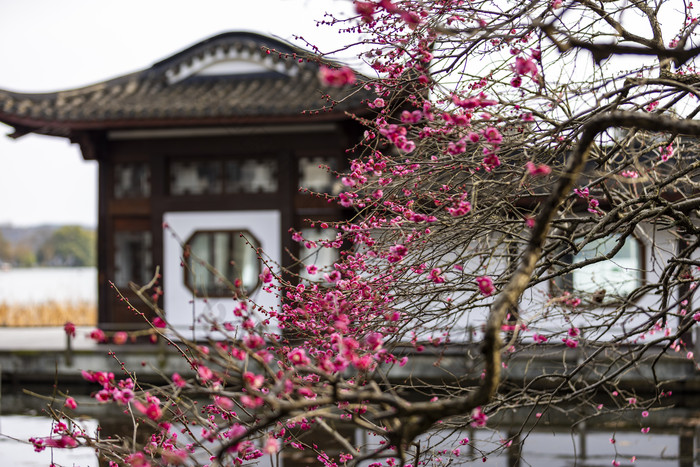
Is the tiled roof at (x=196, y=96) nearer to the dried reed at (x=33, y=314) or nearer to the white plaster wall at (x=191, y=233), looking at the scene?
the white plaster wall at (x=191, y=233)

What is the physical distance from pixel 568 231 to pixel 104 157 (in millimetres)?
10556

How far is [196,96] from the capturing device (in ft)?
40.7

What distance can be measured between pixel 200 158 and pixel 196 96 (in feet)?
3.36

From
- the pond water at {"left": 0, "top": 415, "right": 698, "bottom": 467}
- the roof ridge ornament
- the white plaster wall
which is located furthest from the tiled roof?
the pond water at {"left": 0, "top": 415, "right": 698, "bottom": 467}

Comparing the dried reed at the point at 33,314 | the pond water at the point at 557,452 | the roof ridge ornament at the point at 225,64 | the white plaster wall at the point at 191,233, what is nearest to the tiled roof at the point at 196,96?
the roof ridge ornament at the point at 225,64

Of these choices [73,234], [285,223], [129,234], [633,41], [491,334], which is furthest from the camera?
[73,234]

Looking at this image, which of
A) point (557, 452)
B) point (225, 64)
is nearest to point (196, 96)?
point (225, 64)

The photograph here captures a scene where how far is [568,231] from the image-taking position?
3801 millimetres

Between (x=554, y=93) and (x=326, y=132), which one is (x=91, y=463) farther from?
(x=326, y=132)

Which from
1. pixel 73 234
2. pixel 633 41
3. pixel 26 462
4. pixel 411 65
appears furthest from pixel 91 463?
pixel 73 234

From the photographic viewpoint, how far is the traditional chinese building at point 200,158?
39.2 feet

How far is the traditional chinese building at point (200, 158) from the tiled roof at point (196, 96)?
0.02 m

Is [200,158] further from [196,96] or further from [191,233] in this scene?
[191,233]

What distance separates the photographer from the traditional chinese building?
11.9 m
